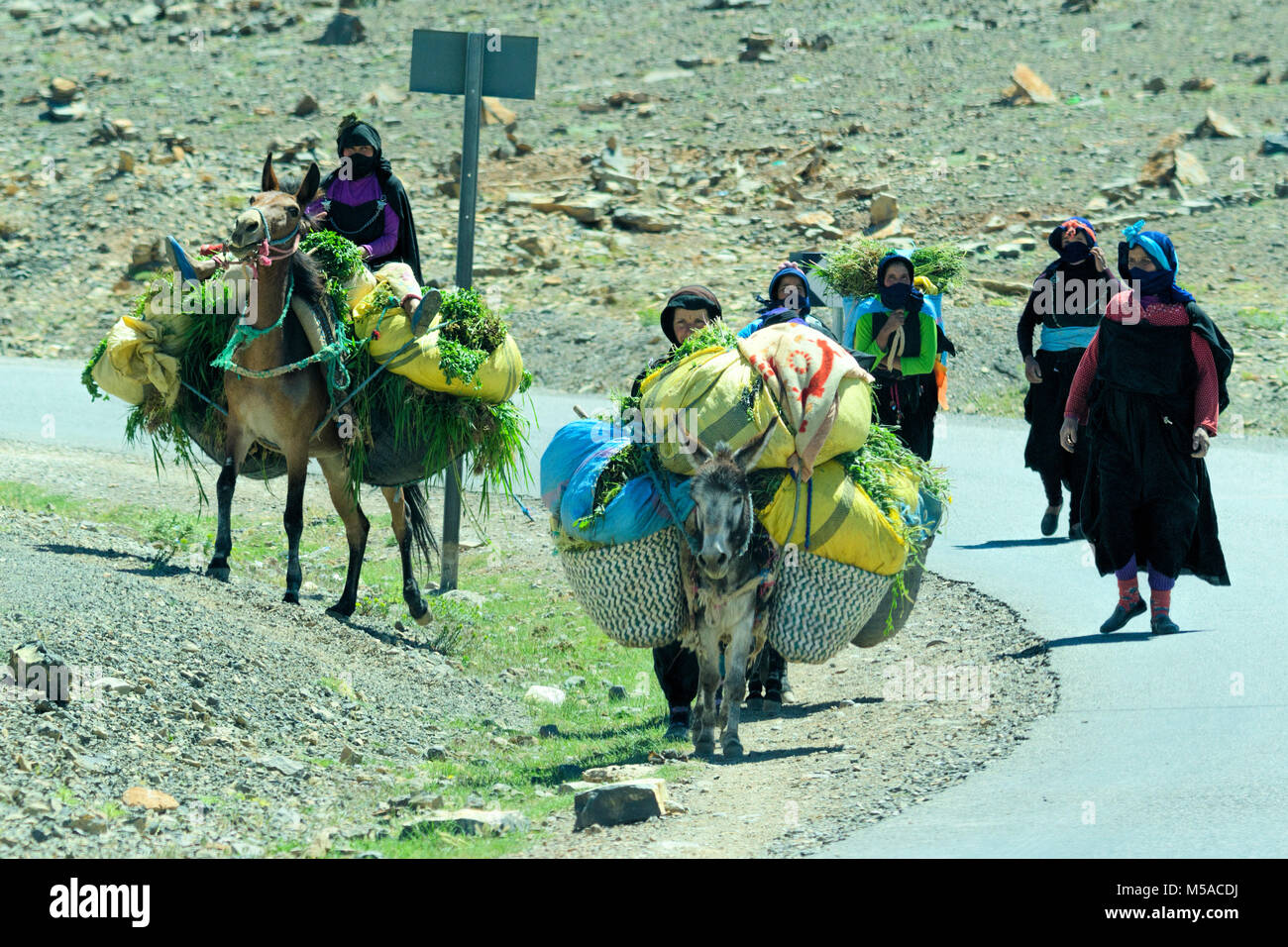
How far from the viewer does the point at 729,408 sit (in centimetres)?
817

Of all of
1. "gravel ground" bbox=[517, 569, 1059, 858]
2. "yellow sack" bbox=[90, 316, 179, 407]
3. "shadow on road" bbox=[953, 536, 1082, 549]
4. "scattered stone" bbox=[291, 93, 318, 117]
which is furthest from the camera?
"scattered stone" bbox=[291, 93, 318, 117]

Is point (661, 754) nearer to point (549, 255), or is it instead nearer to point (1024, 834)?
point (1024, 834)

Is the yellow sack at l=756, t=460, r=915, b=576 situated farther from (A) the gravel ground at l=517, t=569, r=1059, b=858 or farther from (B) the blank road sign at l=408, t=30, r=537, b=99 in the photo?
(B) the blank road sign at l=408, t=30, r=537, b=99

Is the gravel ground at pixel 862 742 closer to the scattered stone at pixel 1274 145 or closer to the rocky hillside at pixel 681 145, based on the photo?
the rocky hillside at pixel 681 145

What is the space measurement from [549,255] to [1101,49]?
17806mm

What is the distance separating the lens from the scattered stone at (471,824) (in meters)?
7.06

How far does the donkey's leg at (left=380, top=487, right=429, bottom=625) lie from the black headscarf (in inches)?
60.4

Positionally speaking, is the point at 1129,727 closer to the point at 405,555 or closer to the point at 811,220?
the point at 405,555

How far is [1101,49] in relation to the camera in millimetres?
39375

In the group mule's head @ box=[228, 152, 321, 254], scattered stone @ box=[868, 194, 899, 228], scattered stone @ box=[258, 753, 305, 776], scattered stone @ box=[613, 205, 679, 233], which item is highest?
mule's head @ box=[228, 152, 321, 254]

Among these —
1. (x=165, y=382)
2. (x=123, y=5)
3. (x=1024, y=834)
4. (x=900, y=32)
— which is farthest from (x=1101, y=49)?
A: (x=1024, y=834)

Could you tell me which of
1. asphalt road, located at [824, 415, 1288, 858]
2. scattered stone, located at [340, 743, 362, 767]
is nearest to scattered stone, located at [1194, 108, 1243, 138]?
asphalt road, located at [824, 415, 1288, 858]

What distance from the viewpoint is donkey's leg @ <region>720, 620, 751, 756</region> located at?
27.3ft

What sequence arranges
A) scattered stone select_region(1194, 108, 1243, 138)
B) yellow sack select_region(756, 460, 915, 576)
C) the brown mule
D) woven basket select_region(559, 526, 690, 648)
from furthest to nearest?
scattered stone select_region(1194, 108, 1243, 138) → the brown mule → woven basket select_region(559, 526, 690, 648) → yellow sack select_region(756, 460, 915, 576)
